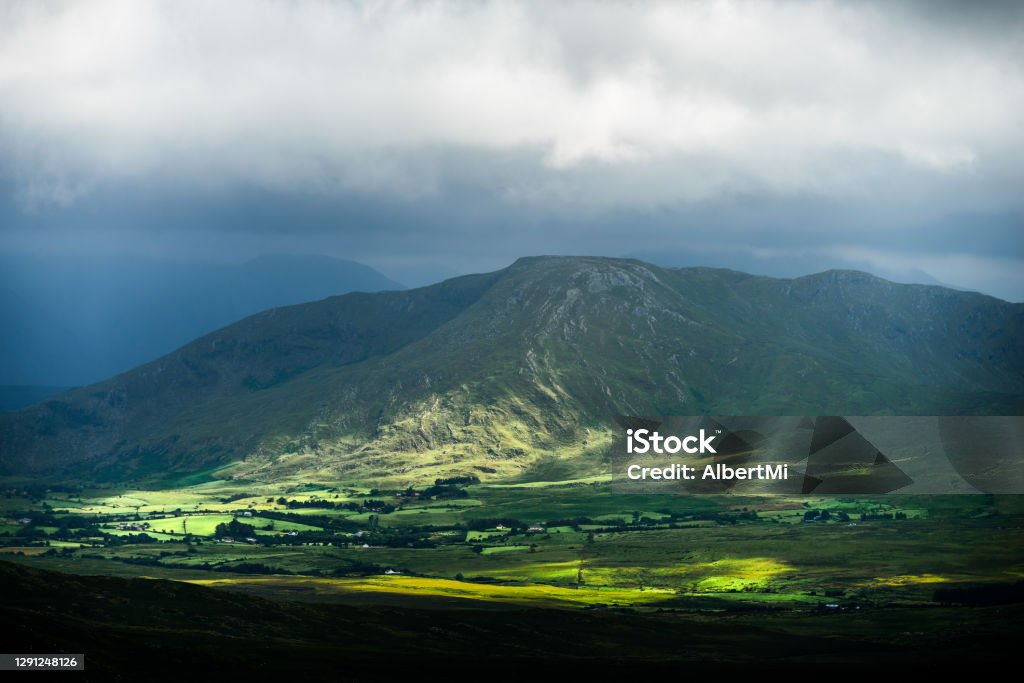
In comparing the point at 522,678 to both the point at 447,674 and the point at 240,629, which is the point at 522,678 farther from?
the point at 240,629

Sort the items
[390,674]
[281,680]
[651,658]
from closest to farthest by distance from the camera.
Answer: [281,680] < [390,674] < [651,658]

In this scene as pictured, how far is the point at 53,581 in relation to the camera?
199 meters

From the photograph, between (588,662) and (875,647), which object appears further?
(875,647)

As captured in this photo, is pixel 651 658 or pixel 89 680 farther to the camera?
pixel 651 658

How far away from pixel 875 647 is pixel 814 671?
29.6 m

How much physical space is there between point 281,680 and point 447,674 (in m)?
24.8

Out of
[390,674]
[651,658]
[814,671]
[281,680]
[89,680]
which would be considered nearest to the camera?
[89,680]

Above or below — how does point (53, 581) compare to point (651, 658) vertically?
above

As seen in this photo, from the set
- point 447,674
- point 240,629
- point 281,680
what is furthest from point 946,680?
point 240,629

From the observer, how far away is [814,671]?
575 feet

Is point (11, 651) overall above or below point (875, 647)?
above

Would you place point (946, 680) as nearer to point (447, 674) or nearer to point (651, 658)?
point (651, 658)

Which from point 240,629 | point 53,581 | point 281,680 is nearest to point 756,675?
point 281,680

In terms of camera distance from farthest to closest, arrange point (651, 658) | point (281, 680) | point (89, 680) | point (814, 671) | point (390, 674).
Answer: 1. point (651, 658)
2. point (814, 671)
3. point (390, 674)
4. point (281, 680)
5. point (89, 680)
